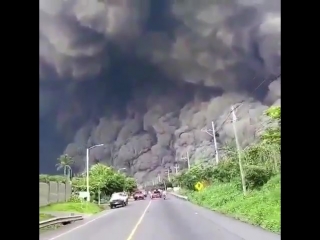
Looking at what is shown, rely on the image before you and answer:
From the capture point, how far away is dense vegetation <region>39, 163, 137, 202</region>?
377 centimetres

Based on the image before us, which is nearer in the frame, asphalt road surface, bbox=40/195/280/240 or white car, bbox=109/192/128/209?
asphalt road surface, bbox=40/195/280/240

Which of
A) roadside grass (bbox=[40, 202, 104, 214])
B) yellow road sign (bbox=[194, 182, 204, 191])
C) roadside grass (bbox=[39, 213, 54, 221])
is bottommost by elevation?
roadside grass (bbox=[39, 213, 54, 221])

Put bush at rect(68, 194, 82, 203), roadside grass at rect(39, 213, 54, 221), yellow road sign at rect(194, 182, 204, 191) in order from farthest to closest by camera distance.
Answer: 1. yellow road sign at rect(194, 182, 204, 191)
2. bush at rect(68, 194, 82, 203)
3. roadside grass at rect(39, 213, 54, 221)

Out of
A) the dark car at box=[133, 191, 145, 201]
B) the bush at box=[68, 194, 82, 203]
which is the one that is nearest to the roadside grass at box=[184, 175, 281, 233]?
the dark car at box=[133, 191, 145, 201]

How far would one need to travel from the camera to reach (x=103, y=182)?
12.9 ft

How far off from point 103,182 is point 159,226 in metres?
0.57

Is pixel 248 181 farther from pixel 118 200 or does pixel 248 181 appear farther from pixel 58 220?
pixel 58 220

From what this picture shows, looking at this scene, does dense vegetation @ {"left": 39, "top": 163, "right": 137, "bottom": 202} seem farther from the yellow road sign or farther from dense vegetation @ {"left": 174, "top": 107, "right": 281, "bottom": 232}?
the yellow road sign

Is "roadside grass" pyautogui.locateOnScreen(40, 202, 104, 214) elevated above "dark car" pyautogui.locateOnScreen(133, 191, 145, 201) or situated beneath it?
situated beneath

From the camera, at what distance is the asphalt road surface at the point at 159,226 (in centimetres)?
362

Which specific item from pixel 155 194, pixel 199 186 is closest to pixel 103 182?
pixel 155 194

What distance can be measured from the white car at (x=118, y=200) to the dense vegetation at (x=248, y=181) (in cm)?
47
